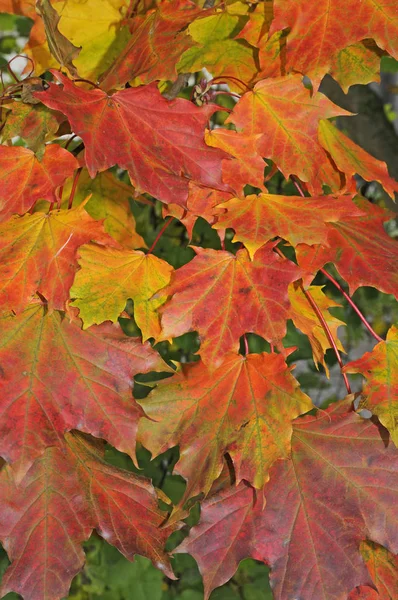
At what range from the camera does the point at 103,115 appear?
685 mm

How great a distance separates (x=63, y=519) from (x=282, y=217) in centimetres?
36

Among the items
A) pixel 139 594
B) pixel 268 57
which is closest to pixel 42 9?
pixel 268 57

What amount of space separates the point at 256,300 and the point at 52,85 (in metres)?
0.25

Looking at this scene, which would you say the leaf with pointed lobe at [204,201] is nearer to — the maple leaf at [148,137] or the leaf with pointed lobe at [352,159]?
the maple leaf at [148,137]

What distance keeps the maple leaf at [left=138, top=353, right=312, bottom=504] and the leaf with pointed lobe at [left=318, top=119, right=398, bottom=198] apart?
259 mm

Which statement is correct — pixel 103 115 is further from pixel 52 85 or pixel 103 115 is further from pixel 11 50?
pixel 11 50

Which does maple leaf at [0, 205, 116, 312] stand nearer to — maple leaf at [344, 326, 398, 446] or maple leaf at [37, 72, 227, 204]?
maple leaf at [37, 72, 227, 204]

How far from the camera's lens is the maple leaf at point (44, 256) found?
2.26 feet

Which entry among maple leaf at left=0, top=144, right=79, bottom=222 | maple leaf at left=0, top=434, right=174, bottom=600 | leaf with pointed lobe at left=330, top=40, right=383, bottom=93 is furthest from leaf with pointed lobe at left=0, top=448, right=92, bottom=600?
leaf with pointed lobe at left=330, top=40, right=383, bottom=93

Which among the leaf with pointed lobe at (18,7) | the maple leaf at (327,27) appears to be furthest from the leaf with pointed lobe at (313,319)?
the leaf with pointed lobe at (18,7)

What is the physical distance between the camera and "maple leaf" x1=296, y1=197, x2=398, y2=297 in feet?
2.50

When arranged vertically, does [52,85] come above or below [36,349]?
above

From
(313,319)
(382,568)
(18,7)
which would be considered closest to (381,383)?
(313,319)

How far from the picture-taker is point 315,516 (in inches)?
29.3
